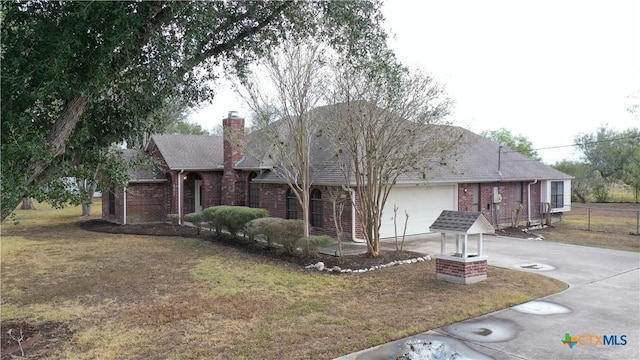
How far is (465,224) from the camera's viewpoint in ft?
30.8

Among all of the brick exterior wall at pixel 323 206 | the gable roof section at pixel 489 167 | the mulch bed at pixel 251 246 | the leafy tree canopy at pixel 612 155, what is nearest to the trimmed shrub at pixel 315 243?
the mulch bed at pixel 251 246

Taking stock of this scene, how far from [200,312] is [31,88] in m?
4.44

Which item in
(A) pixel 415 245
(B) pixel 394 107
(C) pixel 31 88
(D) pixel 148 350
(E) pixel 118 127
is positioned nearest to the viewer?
(C) pixel 31 88

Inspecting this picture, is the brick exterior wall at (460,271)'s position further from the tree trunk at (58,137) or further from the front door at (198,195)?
the front door at (198,195)

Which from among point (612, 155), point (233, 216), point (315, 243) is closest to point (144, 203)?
point (233, 216)

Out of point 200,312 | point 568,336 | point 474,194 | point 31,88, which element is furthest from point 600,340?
point 474,194

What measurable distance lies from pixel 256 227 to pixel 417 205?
650 cm

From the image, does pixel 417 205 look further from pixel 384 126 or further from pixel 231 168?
pixel 231 168

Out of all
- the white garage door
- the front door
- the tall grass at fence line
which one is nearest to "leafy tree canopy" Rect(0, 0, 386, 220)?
the white garage door

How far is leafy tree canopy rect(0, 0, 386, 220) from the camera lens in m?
4.96

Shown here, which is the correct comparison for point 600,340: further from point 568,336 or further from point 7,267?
point 7,267

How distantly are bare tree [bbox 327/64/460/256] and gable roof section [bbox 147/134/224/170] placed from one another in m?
11.1

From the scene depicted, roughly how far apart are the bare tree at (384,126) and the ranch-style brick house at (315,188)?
151 inches

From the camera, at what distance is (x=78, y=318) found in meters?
7.46
